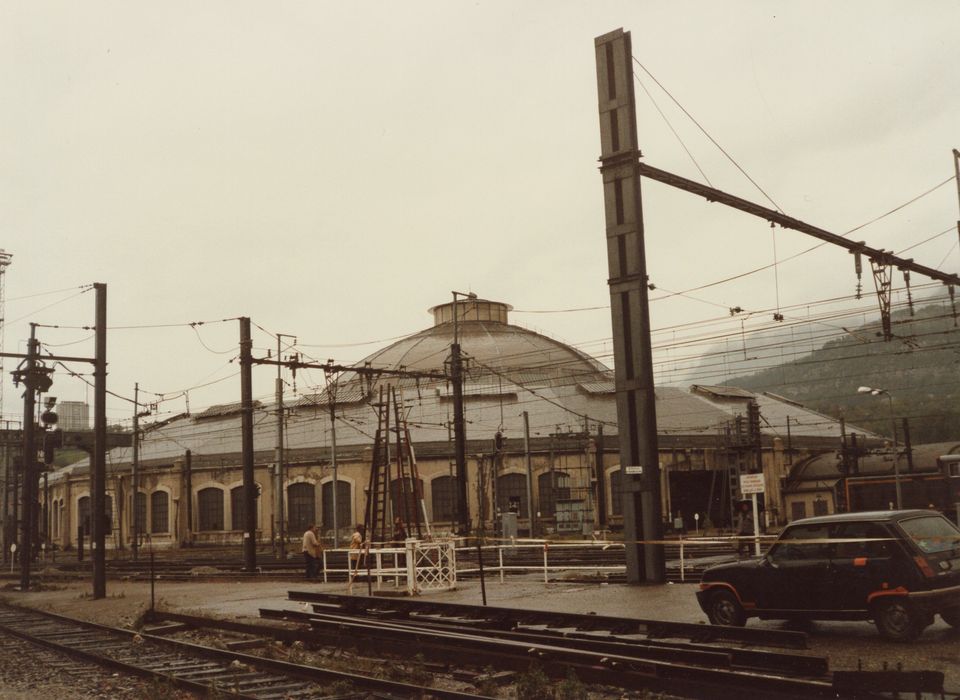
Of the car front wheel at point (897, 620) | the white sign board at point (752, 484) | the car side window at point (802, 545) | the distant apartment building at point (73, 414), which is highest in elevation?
the distant apartment building at point (73, 414)

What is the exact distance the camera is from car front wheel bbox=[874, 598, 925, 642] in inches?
470

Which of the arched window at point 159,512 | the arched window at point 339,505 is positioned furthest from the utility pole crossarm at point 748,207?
the arched window at point 159,512

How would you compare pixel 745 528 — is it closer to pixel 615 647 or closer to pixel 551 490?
pixel 615 647

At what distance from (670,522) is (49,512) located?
53203mm

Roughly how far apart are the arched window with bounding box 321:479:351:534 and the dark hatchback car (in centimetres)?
4827

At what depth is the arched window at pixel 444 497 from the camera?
59562mm

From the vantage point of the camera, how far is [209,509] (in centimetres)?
6606

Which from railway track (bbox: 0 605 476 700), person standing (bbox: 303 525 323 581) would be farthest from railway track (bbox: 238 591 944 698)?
person standing (bbox: 303 525 323 581)

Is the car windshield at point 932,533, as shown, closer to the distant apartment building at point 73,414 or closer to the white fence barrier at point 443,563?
the white fence barrier at point 443,563

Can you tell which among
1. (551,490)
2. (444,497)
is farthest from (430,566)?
(444,497)

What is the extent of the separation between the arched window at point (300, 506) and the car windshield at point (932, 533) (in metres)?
52.7

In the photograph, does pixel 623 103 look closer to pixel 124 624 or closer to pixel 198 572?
pixel 124 624

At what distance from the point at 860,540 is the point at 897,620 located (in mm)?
1094

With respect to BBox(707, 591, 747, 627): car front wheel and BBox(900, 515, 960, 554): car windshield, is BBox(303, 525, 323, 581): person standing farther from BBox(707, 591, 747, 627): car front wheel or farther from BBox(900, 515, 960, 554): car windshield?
BBox(900, 515, 960, 554): car windshield
